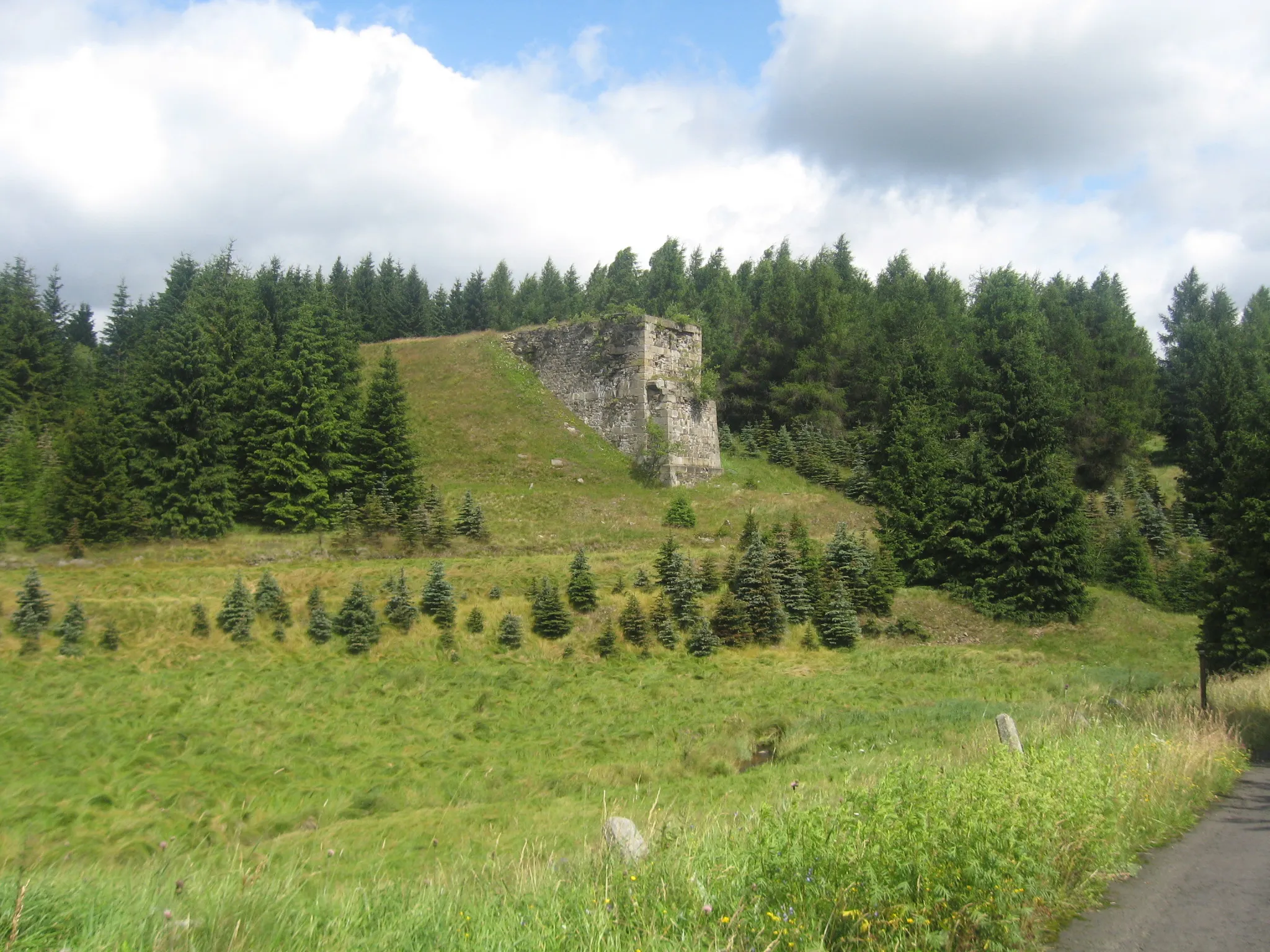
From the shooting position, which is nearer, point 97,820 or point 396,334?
point 97,820

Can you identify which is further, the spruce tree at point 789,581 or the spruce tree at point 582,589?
the spruce tree at point 789,581

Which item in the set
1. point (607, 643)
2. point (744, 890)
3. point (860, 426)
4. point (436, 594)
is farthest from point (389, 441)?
point (744, 890)

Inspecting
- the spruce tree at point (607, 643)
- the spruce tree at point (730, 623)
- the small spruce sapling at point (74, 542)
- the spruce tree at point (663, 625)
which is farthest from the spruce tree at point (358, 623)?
the small spruce sapling at point (74, 542)

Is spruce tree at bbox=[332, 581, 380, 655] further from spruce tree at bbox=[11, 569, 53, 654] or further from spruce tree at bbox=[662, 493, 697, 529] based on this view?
spruce tree at bbox=[662, 493, 697, 529]

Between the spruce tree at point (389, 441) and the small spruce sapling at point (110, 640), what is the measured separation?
12.8m

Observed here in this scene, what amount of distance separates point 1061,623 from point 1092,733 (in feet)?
71.2

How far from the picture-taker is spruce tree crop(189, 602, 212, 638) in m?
20.9

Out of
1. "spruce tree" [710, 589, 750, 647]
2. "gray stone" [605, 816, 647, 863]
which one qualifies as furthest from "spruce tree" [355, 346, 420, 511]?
"gray stone" [605, 816, 647, 863]

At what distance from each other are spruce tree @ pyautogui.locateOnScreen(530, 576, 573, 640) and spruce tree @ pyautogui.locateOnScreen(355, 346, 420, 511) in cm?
1023

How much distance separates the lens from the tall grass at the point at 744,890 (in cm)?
432

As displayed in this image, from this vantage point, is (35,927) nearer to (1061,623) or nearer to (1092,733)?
(1092,733)

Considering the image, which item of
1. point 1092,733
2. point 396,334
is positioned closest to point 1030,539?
point 1092,733

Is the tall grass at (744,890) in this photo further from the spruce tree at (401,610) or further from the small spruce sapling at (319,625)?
the spruce tree at (401,610)

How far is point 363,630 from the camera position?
2170cm
